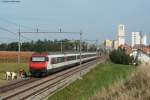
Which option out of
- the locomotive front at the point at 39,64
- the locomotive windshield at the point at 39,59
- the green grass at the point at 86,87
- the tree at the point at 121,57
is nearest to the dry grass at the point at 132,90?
the green grass at the point at 86,87

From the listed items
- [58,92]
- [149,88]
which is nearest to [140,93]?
[149,88]

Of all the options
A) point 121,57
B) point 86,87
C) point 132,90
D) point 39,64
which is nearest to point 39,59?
point 39,64

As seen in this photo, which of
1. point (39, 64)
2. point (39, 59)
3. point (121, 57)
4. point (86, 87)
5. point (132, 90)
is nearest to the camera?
point (132, 90)

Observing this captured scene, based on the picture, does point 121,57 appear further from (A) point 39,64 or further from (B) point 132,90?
(B) point 132,90

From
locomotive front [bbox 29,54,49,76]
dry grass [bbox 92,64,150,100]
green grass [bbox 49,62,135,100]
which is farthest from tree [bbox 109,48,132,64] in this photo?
dry grass [bbox 92,64,150,100]

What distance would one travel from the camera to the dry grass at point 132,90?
1189cm

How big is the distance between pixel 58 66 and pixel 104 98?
4347 cm

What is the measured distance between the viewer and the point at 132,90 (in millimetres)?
12711

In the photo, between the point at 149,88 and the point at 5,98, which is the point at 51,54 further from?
the point at 149,88

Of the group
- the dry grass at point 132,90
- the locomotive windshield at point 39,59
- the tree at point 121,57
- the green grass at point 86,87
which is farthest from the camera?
the tree at point 121,57

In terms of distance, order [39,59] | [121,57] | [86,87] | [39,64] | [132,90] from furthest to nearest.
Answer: [121,57]
[39,59]
[39,64]
[86,87]
[132,90]

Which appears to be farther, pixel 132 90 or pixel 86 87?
pixel 86 87

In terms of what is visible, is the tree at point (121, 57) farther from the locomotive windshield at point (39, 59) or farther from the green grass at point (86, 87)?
the green grass at point (86, 87)

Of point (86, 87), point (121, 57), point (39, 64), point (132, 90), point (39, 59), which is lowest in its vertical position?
point (121, 57)
